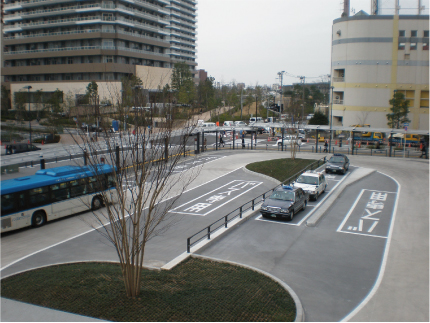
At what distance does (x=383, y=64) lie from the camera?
59719 millimetres

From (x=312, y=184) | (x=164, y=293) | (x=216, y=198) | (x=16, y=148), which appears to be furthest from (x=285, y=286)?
(x=16, y=148)

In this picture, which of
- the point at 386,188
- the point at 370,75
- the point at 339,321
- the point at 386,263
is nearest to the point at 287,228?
the point at 386,263

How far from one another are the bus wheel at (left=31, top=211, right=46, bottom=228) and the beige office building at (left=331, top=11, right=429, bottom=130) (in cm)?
5345

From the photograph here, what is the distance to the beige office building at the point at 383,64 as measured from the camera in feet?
193

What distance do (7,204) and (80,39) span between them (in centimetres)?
7059

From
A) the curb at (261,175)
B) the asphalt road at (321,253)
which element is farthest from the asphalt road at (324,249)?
the curb at (261,175)

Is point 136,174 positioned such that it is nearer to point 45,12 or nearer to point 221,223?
point 221,223

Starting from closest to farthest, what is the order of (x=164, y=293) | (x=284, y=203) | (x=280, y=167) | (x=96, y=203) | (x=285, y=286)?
1. (x=164, y=293)
2. (x=285, y=286)
3. (x=284, y=203)
4. (x=96, y=203)
5. (x=280, y=167)

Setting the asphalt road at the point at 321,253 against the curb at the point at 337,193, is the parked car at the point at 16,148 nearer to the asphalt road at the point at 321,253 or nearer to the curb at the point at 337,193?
the asphalt road at the point at 321,253

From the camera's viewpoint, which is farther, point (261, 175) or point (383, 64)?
point (383, 64)

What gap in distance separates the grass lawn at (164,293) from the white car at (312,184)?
11.4m

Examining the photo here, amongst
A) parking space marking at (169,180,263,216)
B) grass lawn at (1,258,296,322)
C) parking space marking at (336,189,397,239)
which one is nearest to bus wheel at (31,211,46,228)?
grass lawn at (1,258,296,322)

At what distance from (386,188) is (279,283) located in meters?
18.6

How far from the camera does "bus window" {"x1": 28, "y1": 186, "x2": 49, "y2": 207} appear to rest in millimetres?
17472
